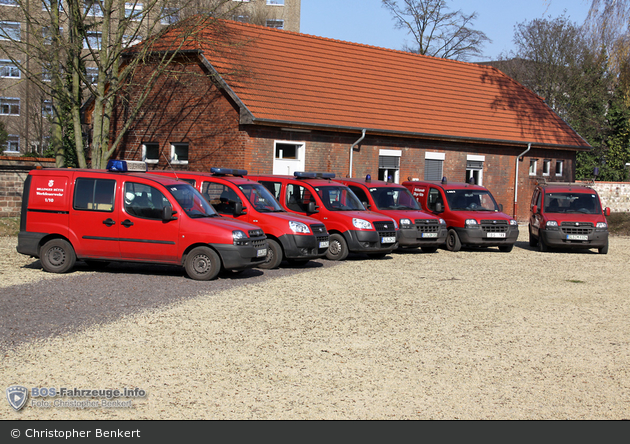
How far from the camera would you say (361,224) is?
619 inches

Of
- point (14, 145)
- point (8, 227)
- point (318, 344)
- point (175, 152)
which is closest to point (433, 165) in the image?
point (175, 152)

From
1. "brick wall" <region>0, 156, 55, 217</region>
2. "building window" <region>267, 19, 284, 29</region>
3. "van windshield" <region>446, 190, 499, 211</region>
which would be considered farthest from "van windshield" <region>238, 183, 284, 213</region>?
"building window" <region>267, 19, 284, 29</region>

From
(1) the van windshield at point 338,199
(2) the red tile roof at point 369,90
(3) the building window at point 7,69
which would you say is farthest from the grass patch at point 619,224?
(3) the building window at point 7,69

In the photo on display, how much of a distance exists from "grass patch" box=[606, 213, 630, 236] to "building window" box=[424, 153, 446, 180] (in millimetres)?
7560

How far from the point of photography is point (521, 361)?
7227mm

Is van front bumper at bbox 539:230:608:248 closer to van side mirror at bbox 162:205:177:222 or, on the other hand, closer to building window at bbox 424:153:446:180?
building window at bbox 424:153:446:180

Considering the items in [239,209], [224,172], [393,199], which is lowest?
[239,209]

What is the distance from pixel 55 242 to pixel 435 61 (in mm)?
24331

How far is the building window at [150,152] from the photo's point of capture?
992 inches

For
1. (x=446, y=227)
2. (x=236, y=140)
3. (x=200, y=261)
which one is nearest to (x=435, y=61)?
(x=236, y=140)

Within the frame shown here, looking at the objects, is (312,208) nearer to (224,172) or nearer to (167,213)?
(224,172)

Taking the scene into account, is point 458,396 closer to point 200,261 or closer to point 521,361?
point 521,361

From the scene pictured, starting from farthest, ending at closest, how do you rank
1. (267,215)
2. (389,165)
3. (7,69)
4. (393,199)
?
(7,69), (389,165), (393,199), (267,215)

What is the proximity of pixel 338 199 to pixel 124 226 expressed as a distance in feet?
20.0
